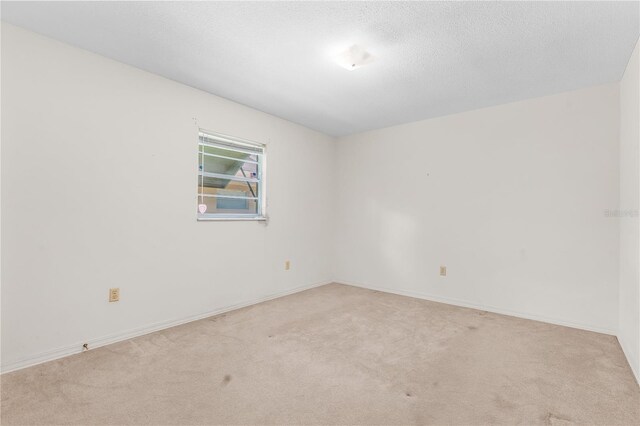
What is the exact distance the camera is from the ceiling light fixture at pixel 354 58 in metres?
2.20

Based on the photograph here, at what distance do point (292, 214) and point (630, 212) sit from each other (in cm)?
320

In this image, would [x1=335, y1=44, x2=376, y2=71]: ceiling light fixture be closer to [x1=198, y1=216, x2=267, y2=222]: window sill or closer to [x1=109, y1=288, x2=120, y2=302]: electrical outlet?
[x1=198, y1=216, x2=267, y2=222]: window sill

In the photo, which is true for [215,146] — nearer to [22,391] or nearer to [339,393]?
[22,391]

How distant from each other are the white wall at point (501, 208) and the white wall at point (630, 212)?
19cm

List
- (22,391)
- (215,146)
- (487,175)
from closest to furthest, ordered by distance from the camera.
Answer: (22,391)
(215,146)
(487,175)

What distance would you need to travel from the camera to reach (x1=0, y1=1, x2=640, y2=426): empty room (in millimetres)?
1798

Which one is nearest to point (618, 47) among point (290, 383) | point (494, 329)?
point (494, 329)

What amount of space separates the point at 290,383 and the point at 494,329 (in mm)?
2001

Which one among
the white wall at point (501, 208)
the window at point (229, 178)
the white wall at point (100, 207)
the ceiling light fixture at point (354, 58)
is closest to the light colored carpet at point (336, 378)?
the white wall at point (100, 207)

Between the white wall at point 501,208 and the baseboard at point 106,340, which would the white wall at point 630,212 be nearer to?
the white wall at point 501,208

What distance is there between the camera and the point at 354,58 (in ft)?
7.43

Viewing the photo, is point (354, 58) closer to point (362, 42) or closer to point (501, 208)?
point (362, 42)

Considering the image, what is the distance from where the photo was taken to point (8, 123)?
197cm

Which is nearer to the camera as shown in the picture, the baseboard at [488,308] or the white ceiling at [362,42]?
the white ceiling at [362,42]
